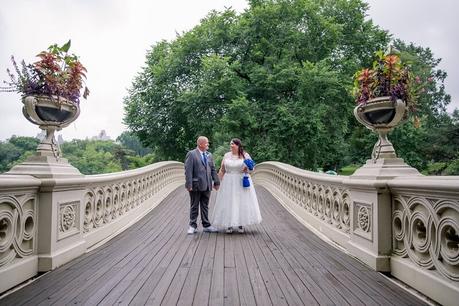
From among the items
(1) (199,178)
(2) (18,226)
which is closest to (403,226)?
(1) (199,178)

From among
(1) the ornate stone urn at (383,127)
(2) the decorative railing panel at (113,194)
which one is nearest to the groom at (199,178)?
(2) the decorative railing panel at (113,194)

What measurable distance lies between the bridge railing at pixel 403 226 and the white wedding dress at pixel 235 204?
55.3 inches

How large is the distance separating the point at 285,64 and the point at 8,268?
64.5ft

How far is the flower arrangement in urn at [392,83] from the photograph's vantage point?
4.97m

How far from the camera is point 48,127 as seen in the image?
4910 mm

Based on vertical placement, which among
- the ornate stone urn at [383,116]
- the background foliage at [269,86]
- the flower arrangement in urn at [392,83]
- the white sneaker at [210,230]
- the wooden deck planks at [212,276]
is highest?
the background foliage at [269,86]

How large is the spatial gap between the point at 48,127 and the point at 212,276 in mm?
2940

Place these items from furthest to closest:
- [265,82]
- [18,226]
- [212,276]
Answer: [265,82]
[212,276]
[18,226]

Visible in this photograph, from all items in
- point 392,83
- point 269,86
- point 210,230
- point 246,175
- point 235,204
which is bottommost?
point 210,230

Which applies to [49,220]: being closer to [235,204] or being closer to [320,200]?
[235,204]

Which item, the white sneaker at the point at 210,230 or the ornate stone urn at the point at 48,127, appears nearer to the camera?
the ornate stone urn at the point at 48,127

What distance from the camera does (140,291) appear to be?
3707 mm

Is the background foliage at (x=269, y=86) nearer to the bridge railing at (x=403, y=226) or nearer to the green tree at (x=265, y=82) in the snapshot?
the green tree at (x=265, y=82)

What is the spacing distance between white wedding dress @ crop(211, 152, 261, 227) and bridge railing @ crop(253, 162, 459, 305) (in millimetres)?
1405
